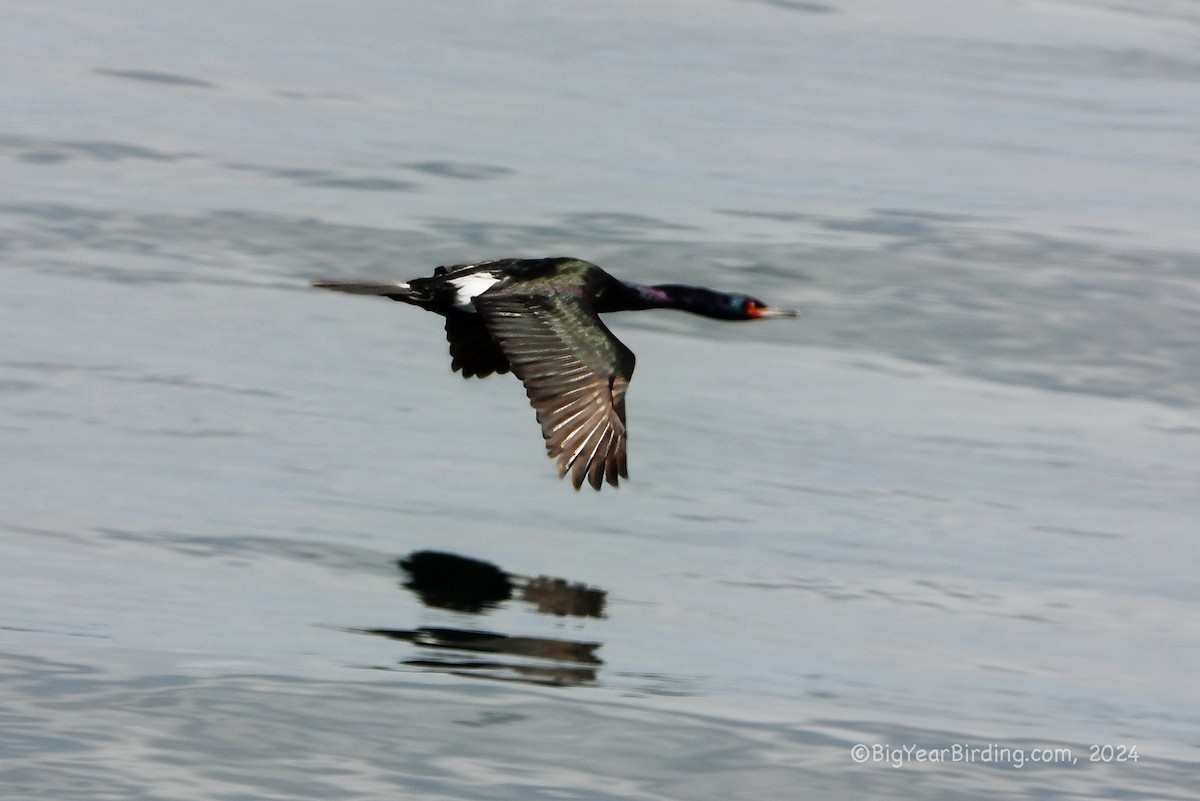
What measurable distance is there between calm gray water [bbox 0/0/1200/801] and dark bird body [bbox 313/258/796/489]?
0.81 m

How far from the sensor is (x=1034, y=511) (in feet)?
35.8

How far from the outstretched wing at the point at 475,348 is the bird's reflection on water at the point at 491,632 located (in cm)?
109

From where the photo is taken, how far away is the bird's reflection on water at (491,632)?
7871mm

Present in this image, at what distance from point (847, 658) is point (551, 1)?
15614 millimetres

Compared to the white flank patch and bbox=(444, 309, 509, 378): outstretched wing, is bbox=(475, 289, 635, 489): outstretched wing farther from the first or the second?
bbox=(444, 309, 509, 378): outstretched wing

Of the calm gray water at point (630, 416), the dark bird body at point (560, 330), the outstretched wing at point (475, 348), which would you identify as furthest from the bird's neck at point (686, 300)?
the calm gray water at point (630, 416)

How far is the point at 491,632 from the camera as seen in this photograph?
27.5 ft

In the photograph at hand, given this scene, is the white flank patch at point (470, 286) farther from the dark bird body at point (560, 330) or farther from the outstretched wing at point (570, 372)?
the outstretched wing at point (570, 372)

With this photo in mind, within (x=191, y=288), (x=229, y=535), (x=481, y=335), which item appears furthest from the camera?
(x=191, y=288)

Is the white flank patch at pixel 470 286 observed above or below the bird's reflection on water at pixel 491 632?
above

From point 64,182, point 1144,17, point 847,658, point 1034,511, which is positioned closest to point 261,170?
point 64,182

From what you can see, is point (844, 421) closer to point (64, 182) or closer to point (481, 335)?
point (481, 335)

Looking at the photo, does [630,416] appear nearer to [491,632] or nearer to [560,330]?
[560,330]

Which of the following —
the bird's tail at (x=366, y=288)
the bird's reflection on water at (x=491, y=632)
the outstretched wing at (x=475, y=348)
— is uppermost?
the bird's tail at (x=366, y=288)
